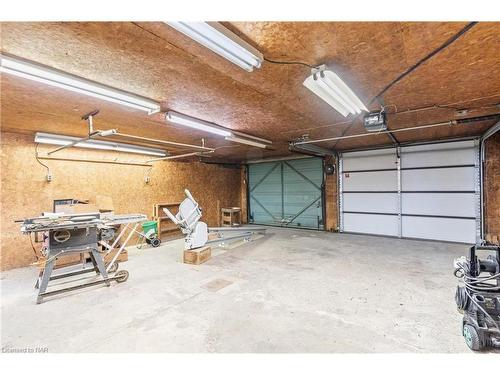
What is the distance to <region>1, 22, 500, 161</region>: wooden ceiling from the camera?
161 cm

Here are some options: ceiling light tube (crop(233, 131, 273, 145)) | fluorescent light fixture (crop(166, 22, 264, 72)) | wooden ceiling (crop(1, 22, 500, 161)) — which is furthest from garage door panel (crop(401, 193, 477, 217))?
fluorescent light fixture (crop(166, 22, 264, 72))

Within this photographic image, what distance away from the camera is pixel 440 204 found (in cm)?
577

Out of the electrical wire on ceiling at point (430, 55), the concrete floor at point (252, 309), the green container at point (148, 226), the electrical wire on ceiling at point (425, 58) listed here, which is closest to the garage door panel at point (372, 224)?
the concrete floor at point (252, 309)

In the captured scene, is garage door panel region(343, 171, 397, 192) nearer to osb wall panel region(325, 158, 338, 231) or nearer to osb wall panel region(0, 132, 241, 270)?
osb wall panel region(325, 158, 338, 231)

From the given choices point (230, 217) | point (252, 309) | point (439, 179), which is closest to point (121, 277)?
point (252, 309)

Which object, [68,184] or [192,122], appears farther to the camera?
[68,184]

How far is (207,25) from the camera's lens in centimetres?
136

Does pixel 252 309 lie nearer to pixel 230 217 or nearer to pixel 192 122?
pixel 192 122

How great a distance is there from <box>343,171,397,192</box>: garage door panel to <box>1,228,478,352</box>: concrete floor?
2.66 m

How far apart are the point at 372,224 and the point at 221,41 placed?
22.8ft

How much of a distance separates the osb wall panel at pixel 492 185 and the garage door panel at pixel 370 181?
1.84 m

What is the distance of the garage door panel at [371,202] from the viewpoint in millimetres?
6469
